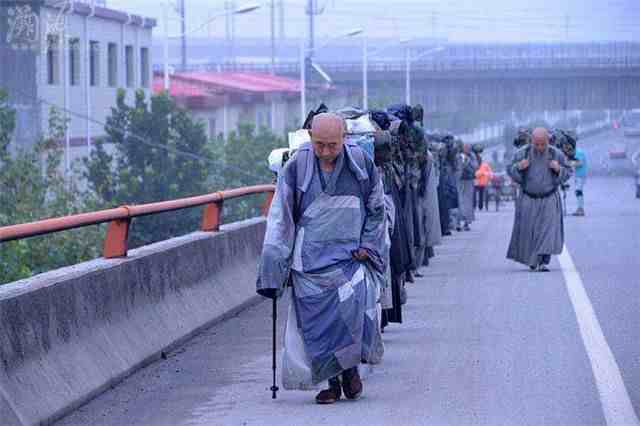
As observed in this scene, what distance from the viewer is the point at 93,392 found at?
987 cm

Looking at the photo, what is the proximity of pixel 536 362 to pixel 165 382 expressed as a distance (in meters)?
2.60

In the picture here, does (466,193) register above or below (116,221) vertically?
below

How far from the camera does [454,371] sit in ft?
35.8

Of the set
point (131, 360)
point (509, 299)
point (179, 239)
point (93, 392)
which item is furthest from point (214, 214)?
point (93, 392)

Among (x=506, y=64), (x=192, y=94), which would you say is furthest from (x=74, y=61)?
(x=506, y=64)

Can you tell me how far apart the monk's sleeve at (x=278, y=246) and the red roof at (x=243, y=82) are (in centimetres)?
6029

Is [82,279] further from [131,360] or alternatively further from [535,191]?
[535,191]

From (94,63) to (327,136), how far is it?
43343 mm

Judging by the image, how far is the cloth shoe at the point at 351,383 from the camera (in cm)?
978

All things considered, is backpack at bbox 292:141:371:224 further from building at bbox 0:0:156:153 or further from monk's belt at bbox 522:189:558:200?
building at bbox 0:0:156:153

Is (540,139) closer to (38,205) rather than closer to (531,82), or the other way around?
(38,205)

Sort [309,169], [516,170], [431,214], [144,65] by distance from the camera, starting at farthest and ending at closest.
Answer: [144,65] → [516,170] → [431,214] → [309,169]

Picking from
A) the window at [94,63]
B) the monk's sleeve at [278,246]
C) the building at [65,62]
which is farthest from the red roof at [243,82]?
the monk's sleeve at [278,246]

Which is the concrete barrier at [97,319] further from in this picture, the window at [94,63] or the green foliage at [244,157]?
the window at [94,63]
